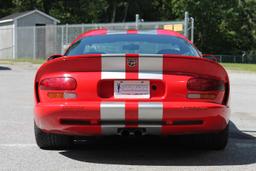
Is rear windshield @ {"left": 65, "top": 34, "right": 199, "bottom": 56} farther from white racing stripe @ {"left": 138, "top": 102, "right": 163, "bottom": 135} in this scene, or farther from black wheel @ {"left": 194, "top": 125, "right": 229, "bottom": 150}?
white racing stripe @ {"left": 138, "top": 102, "right": 163, "bottom": 135}

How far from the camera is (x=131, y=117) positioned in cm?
525

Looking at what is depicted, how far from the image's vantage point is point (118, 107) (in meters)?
5.22

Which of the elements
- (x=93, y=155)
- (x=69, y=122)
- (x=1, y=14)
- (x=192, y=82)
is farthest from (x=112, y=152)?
(x=1, y=14)

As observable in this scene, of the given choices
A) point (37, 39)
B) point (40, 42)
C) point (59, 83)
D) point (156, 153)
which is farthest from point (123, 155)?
point (37, 39)

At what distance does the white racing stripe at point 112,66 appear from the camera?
5.33 metres

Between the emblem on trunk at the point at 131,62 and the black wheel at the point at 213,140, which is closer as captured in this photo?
the emblem on trunk at the point at 131,62

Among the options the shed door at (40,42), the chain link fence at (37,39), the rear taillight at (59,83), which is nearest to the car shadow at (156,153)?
the rear taillight at (59,83)

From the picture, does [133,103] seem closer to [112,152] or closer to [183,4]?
[112,152]

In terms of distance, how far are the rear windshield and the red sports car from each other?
0.88m

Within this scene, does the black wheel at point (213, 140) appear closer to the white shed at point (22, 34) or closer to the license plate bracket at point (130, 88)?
the license plate bracket at point (130, 88)

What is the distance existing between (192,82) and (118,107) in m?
0.80

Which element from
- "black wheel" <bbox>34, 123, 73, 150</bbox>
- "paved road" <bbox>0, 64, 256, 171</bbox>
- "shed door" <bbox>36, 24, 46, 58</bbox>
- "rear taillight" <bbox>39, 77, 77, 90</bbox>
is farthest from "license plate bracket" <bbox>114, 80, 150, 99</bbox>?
"shed door" <bbox>36, 24, 46, 58</bbox>

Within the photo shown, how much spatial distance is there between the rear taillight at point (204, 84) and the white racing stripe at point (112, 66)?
688 millimetres

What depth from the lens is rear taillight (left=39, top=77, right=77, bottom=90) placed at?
5.40m
